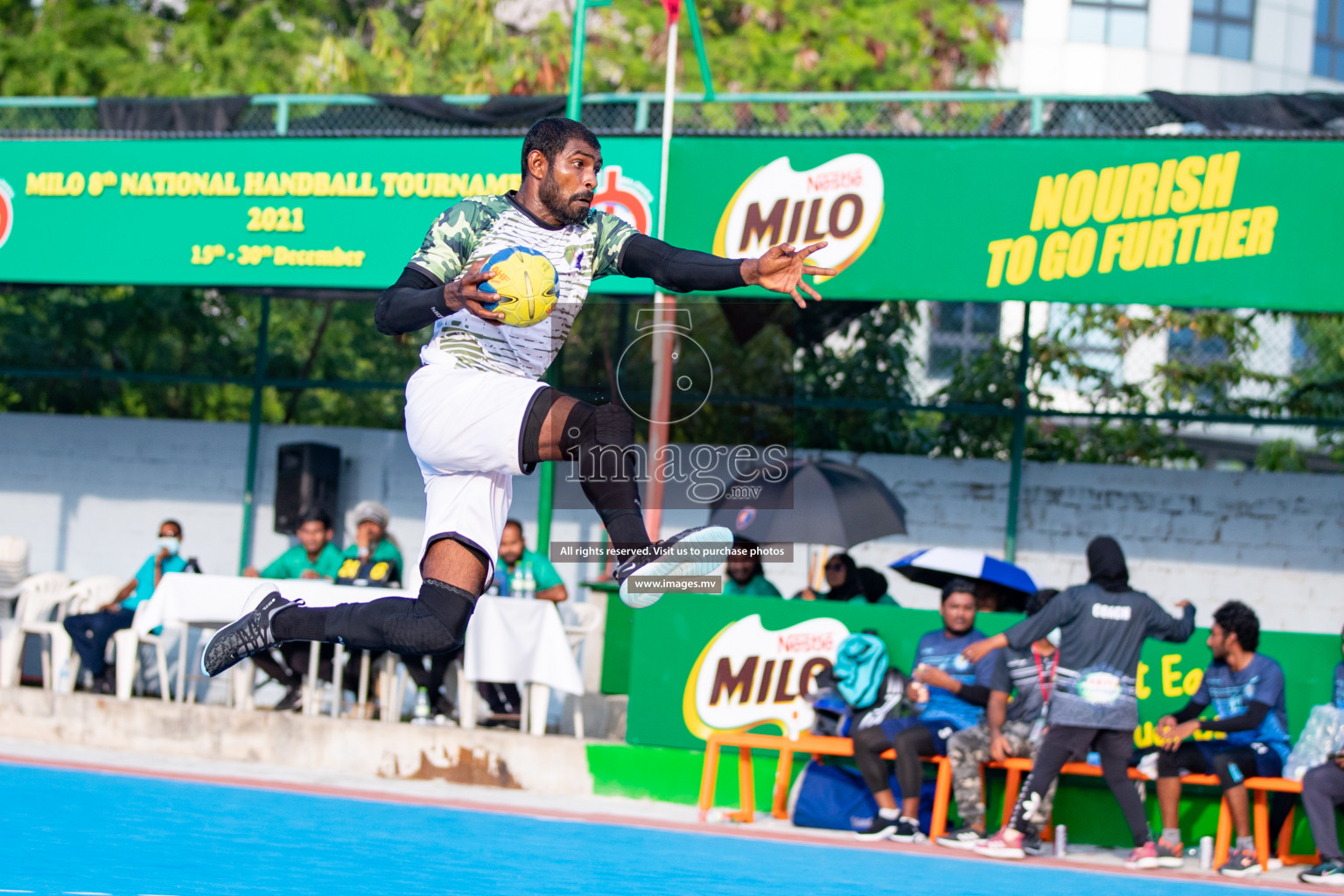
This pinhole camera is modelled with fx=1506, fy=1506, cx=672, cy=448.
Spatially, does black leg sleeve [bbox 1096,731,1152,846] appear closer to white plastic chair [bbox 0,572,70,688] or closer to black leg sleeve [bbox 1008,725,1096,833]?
black leg sleeve [bbox 1008,725,1096,833]

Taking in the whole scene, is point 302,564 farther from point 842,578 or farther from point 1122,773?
point 1122,773

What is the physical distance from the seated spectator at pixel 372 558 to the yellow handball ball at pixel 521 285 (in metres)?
6.09

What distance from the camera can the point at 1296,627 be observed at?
11812 millimetres

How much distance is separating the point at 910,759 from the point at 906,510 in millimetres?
3840

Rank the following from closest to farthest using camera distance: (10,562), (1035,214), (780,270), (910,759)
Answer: (780,270), (910,759), (1035,214), (10,562)

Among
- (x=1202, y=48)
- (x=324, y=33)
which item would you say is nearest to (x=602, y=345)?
(x=324, y=33)

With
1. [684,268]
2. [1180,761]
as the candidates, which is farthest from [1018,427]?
[684,268]

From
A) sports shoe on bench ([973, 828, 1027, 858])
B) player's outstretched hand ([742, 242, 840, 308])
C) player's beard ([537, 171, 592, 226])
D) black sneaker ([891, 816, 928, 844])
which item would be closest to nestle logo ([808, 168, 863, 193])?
black sneaker ([891, 816, 928, 844])

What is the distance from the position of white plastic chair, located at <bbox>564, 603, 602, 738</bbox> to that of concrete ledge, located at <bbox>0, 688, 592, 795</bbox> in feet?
1.34

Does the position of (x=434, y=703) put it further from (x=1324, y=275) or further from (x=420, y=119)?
(x=1324, y=275)

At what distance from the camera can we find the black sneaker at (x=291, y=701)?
10.8m

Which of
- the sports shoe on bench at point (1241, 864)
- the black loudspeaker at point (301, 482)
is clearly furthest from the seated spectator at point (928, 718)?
the black loudspeaker at point (301, 482)

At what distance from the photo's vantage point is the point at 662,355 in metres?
10.8

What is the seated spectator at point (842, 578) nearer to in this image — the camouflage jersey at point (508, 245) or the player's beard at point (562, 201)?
the camouflage jersey at point (508, 245)
